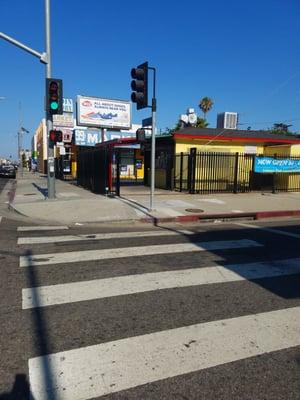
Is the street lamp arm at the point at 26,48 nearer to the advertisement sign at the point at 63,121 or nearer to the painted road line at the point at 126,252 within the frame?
the painted road line at the point at 126,252

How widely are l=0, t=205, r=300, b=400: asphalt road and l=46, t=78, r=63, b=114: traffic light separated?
27.5 feet

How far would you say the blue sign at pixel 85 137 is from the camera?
32.1 metres

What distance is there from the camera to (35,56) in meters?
14.5

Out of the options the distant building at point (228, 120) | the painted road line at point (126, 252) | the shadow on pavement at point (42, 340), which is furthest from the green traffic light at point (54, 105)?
the distant building at point (228, 120)

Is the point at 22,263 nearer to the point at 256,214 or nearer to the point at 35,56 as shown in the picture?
the point at 256,214

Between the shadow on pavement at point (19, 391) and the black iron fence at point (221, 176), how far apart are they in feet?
53.9

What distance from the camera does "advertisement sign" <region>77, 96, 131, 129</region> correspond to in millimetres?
30953

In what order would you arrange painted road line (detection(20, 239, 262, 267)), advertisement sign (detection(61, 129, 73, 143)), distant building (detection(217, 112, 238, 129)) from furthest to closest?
advertisement sign (detection(61, 129, 73, 143)), distant building (detection(217, 112, 238, 129)), painted road line (detection(20, 239, 262, 267))

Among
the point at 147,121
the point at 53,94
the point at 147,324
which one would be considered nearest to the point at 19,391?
the point at 147,324

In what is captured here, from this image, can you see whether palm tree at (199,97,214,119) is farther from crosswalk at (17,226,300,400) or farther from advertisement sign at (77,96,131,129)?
crosswalk at (17,226,300,400)

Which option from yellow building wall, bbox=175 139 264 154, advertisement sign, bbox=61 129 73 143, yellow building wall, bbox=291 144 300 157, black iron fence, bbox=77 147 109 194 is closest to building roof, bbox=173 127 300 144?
yellow building wall, bbox=291 144 300 157

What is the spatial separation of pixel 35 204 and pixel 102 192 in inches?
170

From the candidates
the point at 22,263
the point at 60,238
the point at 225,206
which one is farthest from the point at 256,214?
the point at 22,263

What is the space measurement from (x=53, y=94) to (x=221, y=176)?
1031cm
